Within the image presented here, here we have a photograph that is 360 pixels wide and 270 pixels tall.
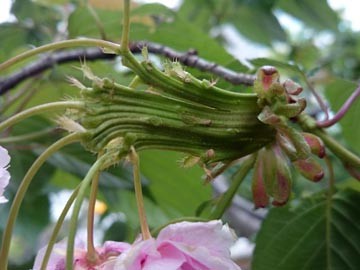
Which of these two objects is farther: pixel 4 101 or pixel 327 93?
pixel 4 101

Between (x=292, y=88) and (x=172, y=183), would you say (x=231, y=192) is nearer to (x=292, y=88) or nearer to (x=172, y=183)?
(x=292, y=88)

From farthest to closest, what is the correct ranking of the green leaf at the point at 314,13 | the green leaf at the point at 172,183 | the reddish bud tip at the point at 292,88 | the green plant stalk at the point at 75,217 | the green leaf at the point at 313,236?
the green leaf at the point at 314,13 → the green leaf at the point at 172,183 → the green leaf at the point at 313,236 → the reddish bud tip at the point at 292,88 → the green plant stalk at the point at 75,217

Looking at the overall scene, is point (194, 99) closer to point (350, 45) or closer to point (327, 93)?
point (327, 93)

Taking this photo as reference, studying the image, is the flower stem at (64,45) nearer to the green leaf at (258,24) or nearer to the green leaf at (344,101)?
the green leaf at (344,101)

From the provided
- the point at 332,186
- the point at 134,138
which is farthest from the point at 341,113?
the point at 134,138

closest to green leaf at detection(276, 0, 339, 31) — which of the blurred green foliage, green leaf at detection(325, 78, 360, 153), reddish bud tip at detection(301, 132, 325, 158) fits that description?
the blurred green foliage

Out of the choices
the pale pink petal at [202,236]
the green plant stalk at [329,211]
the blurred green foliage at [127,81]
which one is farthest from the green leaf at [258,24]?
the pale pink petal at [202,236]
